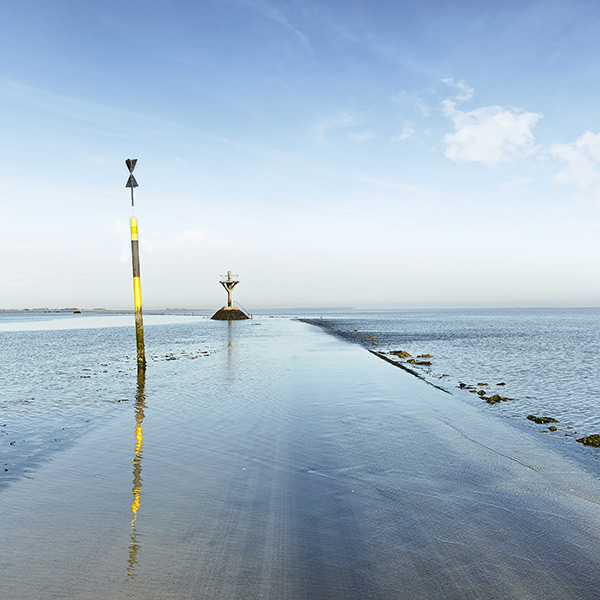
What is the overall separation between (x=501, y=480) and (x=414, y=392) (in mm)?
8325

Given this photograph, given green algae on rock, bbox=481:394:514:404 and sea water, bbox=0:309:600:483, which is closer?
sea water, bbox=0:309:600:483

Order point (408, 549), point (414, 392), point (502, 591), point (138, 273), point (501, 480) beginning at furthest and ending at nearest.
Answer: point (138, 273) < point (414, 392) < point (501, 480) < point (408, 549) < point (502, 591)

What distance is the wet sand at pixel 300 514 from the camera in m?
4.21

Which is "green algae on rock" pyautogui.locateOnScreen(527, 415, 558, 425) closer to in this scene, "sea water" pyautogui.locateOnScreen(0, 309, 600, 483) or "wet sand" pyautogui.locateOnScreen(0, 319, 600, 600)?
"sea water" pyautogui.locateOnScreen(0, 309, 600, 483)

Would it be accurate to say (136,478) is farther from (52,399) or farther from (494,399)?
(494,399)

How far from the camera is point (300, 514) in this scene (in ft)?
18.8

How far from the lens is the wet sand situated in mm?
4215

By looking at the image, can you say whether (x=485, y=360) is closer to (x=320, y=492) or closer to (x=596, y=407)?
(x=596, y=407)

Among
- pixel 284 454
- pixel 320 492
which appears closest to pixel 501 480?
pixel 320 492

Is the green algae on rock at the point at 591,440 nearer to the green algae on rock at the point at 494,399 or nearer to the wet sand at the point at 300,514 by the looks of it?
the wet sand at the point at 300,514

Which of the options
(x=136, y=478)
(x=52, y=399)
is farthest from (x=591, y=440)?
(x=52, y=399)

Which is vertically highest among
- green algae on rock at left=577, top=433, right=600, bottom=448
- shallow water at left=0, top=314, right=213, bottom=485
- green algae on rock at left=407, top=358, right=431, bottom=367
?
shallow water at left=0, top=314, right=213, bottom=485

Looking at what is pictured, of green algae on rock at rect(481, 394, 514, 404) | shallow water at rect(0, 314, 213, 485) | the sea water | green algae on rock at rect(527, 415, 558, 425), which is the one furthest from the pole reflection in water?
green algae on rock at rect(481, 394, 514, 404)

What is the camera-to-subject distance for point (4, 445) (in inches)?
355
